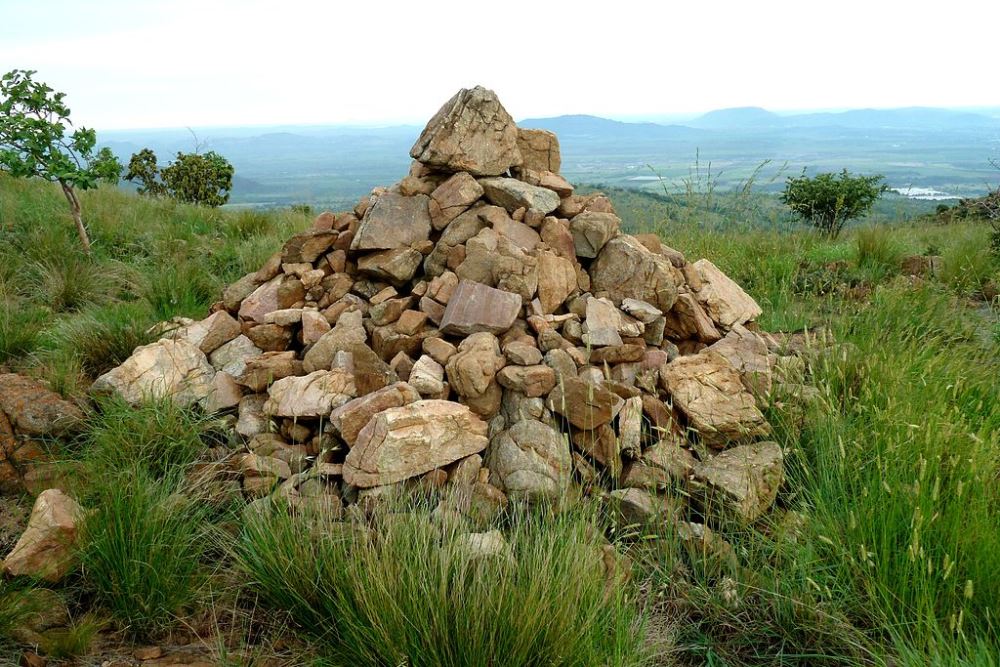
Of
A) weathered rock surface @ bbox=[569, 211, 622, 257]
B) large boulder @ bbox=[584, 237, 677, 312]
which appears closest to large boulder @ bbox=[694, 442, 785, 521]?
large boulder @ bbox=[584, 237, 677, 312]

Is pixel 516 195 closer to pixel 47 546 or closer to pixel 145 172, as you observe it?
pixel 47 546

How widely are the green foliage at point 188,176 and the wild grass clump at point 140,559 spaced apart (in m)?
12.8

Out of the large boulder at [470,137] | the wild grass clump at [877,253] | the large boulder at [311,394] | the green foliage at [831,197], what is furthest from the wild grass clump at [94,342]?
the green foliage at [831,197]

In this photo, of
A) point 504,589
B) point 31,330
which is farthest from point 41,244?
point 504,589

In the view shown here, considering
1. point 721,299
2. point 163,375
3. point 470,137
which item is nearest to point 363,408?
point 163,375

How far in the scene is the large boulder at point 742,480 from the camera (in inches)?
143

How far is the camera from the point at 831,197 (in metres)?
13.0

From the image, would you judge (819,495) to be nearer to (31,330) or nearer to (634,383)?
(634,383)

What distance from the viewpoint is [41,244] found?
7762mm

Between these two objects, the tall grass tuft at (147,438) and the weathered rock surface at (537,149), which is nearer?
the tall grass tuft at (147,438)

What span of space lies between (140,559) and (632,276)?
11.8 ft

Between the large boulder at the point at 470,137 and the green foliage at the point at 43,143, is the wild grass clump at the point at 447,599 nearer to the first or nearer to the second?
the large boulder at the point at 470,137

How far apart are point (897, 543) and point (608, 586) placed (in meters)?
1.21

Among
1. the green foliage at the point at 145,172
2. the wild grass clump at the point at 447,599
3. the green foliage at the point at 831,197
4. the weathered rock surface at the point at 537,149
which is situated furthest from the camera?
the green foliage at the point at 145,172
